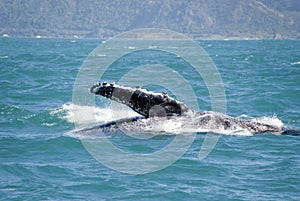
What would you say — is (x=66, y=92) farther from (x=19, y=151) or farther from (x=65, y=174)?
(x=65, y=174)

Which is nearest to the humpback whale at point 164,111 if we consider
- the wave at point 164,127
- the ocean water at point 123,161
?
the wave at point 164,127

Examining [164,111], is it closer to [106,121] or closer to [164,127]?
[164,127]

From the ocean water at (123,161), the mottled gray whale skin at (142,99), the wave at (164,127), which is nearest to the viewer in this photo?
the ocean water at (123,161)

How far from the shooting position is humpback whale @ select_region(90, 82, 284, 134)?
1145 centimetres

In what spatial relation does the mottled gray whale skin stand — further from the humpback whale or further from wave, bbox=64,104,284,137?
wave, bbox=64,104,284,137

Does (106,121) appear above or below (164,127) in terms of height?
above

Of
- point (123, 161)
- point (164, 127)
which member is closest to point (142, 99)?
point (164, 127)

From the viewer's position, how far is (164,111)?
Answer: 12.1 meters

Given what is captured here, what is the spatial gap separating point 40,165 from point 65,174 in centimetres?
86

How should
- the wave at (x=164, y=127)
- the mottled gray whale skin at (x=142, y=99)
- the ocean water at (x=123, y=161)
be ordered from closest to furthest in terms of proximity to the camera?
the ocean water at (x=123, y=161), the mottled gray whale skin at (x=142, y=99), the wave at (x=164, y=127)

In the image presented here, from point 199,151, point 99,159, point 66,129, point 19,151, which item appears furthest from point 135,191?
point 66,129

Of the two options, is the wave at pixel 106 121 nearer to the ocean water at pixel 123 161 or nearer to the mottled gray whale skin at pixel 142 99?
the ocean water at pixel 123 161

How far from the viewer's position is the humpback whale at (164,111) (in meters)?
11.5

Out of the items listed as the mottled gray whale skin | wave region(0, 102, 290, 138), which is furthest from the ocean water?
the mottled gray whale skin
